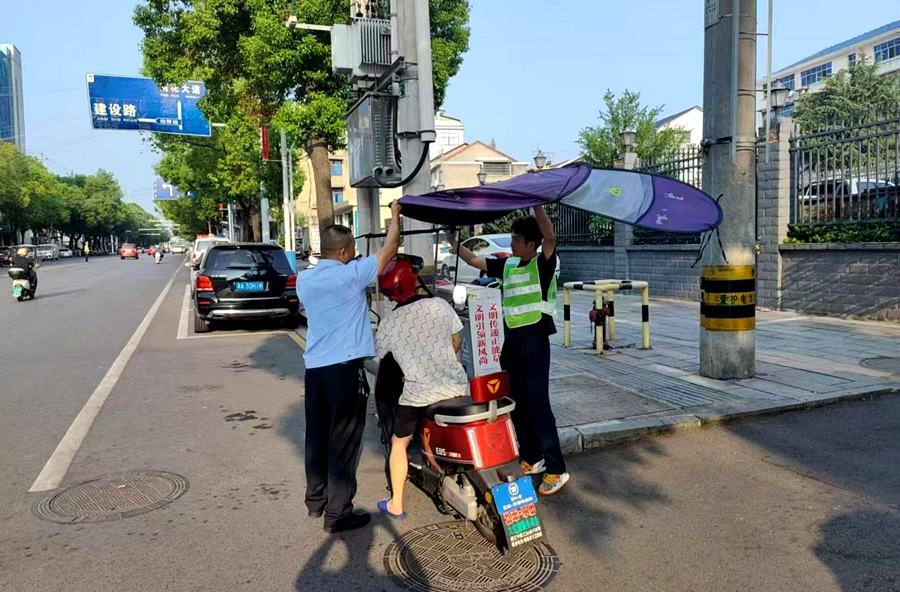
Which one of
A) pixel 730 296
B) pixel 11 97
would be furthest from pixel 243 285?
pixel 11 97

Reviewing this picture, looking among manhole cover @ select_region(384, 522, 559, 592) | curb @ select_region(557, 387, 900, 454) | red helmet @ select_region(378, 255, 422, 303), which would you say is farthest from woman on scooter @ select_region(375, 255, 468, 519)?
curb @ select_region(557, 387, 900, 454)

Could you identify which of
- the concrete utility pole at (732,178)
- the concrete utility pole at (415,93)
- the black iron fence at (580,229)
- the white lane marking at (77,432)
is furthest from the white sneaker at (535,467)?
the black iron fence at (580,229)

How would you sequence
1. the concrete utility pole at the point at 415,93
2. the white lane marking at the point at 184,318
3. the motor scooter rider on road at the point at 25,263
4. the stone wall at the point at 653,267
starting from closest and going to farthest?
the concrete utility pole at the point at 415,93 → the white lane marking at the point at 184,318 → the stone wall at the point at 653,267 → the motor scooter rider on road at the point at 25,263

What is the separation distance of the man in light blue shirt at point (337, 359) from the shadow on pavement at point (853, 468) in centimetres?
254

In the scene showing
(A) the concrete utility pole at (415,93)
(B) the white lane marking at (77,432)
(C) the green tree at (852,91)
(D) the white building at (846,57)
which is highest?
(D) the white building at (846,57)

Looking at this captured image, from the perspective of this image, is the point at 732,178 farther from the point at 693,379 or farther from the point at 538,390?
the point at 538,390

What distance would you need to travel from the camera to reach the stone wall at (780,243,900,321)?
980cm

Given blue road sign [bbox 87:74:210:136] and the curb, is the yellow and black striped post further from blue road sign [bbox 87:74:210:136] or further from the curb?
blue road sign [bbox 87:74:210:136]

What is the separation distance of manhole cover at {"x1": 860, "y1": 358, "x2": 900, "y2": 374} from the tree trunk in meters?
11.7

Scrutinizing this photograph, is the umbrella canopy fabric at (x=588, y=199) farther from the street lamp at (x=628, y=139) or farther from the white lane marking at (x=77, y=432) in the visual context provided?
the street lamp at (x=628, y=139)

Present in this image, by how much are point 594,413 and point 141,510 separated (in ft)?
11.6

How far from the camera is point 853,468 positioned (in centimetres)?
455

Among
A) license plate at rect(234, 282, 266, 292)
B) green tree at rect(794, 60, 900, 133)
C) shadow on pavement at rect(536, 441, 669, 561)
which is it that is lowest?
shadow on pavement at rect(536, 441, 669, 561)

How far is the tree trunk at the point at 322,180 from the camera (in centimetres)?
1625
